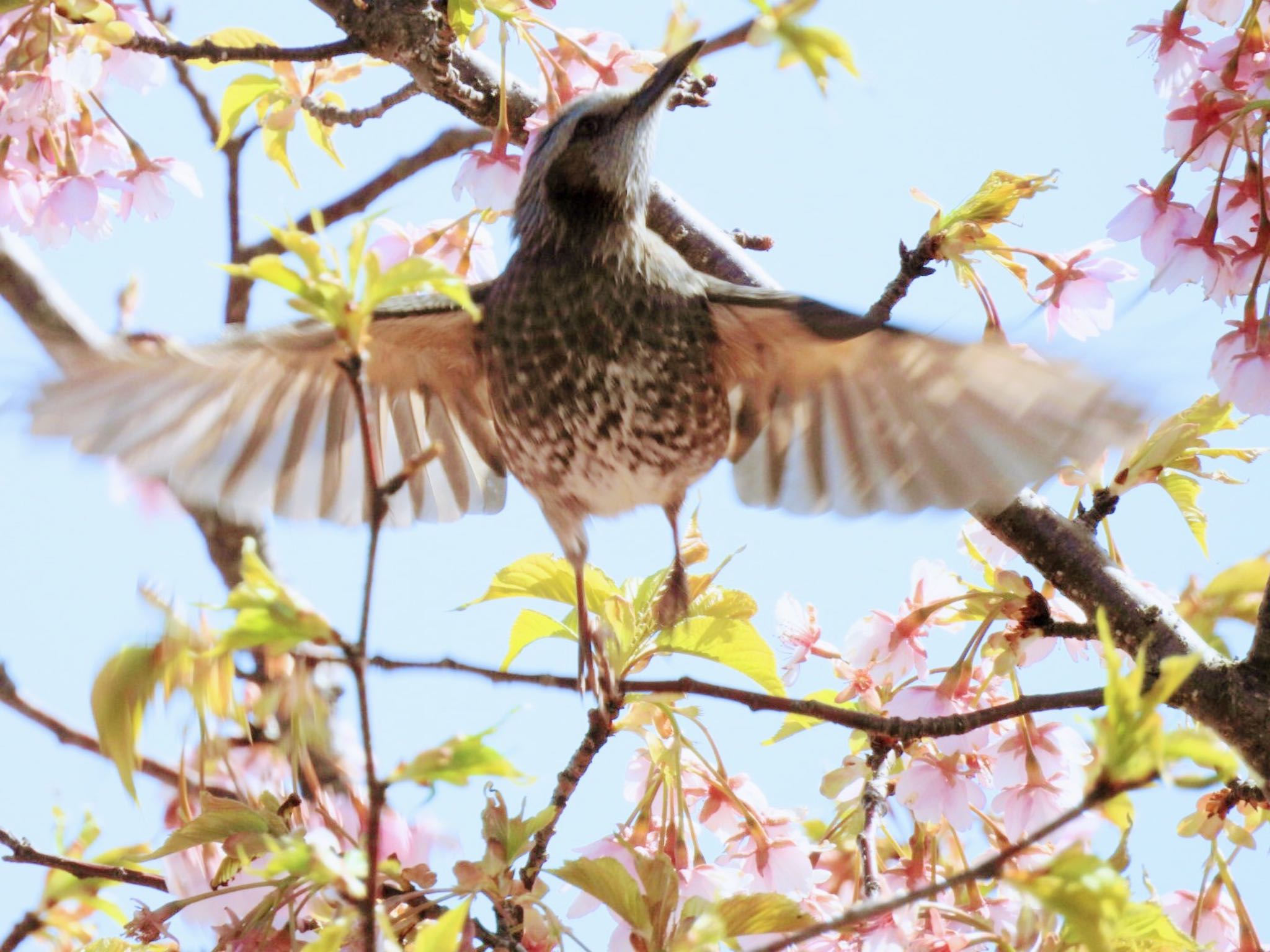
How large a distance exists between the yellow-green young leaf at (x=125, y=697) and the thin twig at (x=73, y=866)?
608mm

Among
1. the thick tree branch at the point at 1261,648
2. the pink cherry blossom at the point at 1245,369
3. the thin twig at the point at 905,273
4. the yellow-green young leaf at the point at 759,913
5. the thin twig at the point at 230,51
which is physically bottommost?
the yellow-green young leaf at the point at 759,913

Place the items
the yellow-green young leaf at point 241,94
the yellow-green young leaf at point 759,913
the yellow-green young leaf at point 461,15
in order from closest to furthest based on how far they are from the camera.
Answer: the yellow-green young leaf at point 759,913, the yellow-green young leaf at point 461,15, the yellow-green young leaf at point 241,94

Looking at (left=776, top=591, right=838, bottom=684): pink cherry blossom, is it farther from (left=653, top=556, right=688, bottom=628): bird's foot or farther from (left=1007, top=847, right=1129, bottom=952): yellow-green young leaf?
(left=1007, top=847, right=1129, bottom=952): yellow-green young leaf

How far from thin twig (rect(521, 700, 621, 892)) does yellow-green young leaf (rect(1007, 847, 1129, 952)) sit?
79cm

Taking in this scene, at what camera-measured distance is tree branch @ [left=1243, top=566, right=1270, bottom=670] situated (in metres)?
1.78

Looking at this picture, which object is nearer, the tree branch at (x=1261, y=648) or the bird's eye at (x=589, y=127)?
the tree branch at (x=1261, y=648)

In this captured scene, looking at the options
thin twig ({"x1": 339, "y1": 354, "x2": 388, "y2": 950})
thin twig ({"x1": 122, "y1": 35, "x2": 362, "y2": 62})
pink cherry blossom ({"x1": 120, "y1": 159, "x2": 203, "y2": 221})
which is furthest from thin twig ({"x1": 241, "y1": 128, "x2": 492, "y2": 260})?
thin twig ({"x1": 339, "y1": 354, "x2": 388, "y2": 950})

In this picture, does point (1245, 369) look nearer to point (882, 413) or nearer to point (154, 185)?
point (882, 413)

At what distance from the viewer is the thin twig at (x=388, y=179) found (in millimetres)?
3148

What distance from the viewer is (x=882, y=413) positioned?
90.0 inches

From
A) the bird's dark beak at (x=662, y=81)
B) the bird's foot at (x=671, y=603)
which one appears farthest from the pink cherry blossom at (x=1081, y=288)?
the bird's foot at (x=671, y=603)

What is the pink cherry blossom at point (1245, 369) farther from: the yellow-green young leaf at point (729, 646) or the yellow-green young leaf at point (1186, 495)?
the yellow-green young leaf at point (729, 646)

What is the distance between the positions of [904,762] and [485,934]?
99cm

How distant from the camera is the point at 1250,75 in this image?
207 centimetres
